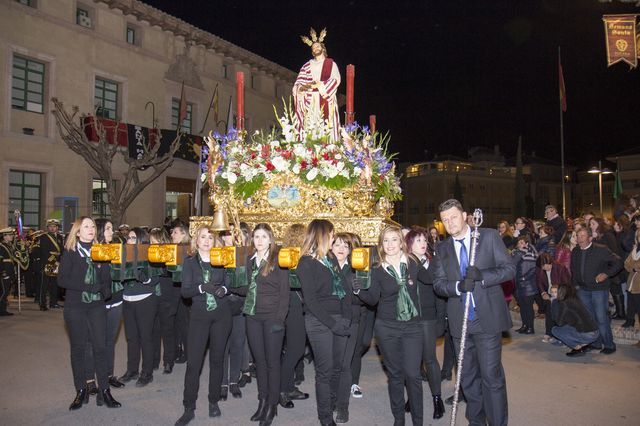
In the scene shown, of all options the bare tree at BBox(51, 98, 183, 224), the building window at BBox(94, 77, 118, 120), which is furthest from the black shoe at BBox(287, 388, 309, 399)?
the building window at BBox(94, 77, 118, 120)

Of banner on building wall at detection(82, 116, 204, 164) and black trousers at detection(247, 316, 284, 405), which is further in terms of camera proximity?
banner on building wall at detection(82, 116, 204, 164)

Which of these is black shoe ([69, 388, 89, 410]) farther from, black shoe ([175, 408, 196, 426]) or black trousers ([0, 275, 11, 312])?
black trousers ([0, 275, 11, 312])

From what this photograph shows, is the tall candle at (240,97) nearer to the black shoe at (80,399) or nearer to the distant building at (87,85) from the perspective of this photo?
A: the black shoe at (80,399)

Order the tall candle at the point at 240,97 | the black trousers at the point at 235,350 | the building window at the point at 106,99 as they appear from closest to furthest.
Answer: the black trousers at the point at 235,350 < the tall candle at the point at 240,97 < the building window at the point at 106,99

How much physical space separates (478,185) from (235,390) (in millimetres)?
63451

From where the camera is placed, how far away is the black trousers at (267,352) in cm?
514

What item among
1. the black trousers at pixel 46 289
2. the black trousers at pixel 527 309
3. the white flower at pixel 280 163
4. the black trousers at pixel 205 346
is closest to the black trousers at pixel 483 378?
the black trousers at pixel 205 346

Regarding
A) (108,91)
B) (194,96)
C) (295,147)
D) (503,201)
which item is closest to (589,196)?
(503,201)

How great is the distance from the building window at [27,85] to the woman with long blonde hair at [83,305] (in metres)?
18.0

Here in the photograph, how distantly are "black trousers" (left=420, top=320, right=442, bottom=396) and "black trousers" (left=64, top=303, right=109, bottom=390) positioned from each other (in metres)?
3.59

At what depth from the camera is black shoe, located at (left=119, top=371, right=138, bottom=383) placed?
21.8 feet

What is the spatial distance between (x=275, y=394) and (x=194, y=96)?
2485 cm

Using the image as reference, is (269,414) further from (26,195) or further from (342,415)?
(26,195)

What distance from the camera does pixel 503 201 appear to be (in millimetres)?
67625
